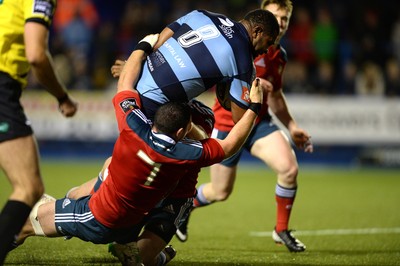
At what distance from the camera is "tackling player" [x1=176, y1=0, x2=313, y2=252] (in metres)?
7.29

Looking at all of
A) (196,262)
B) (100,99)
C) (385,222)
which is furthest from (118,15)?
(196,262)

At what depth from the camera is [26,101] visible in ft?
55.1

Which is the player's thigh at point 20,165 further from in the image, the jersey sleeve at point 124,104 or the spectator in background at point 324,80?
the spectator in background at point 324,80

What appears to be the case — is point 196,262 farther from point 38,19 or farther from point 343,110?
point 343,110

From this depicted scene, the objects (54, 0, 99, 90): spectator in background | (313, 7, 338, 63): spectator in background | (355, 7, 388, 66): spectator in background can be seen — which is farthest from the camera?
(313, 7, 338, 63): spectator in background

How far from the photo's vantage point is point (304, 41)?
1781 cm

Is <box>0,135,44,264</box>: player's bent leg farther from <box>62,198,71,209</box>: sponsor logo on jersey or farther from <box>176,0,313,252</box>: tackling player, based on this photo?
<box>176,0,313,252</box>: tackling player

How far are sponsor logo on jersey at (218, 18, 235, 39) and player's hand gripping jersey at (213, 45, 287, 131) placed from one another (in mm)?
1767

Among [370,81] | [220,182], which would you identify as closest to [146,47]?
[220,182]

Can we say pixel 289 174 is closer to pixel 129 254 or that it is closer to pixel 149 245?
pixel 149 245

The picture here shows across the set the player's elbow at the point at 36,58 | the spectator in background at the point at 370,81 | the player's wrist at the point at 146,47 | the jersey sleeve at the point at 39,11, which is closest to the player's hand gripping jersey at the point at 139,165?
the player's wrist at the point at 146,47

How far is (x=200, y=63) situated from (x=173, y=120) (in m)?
0.58

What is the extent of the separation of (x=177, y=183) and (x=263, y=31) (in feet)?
4.31

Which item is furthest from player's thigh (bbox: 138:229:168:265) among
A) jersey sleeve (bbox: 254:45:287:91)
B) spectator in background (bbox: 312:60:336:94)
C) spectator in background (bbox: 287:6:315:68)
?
spectator in background (bbox: 287:6:315:68)
